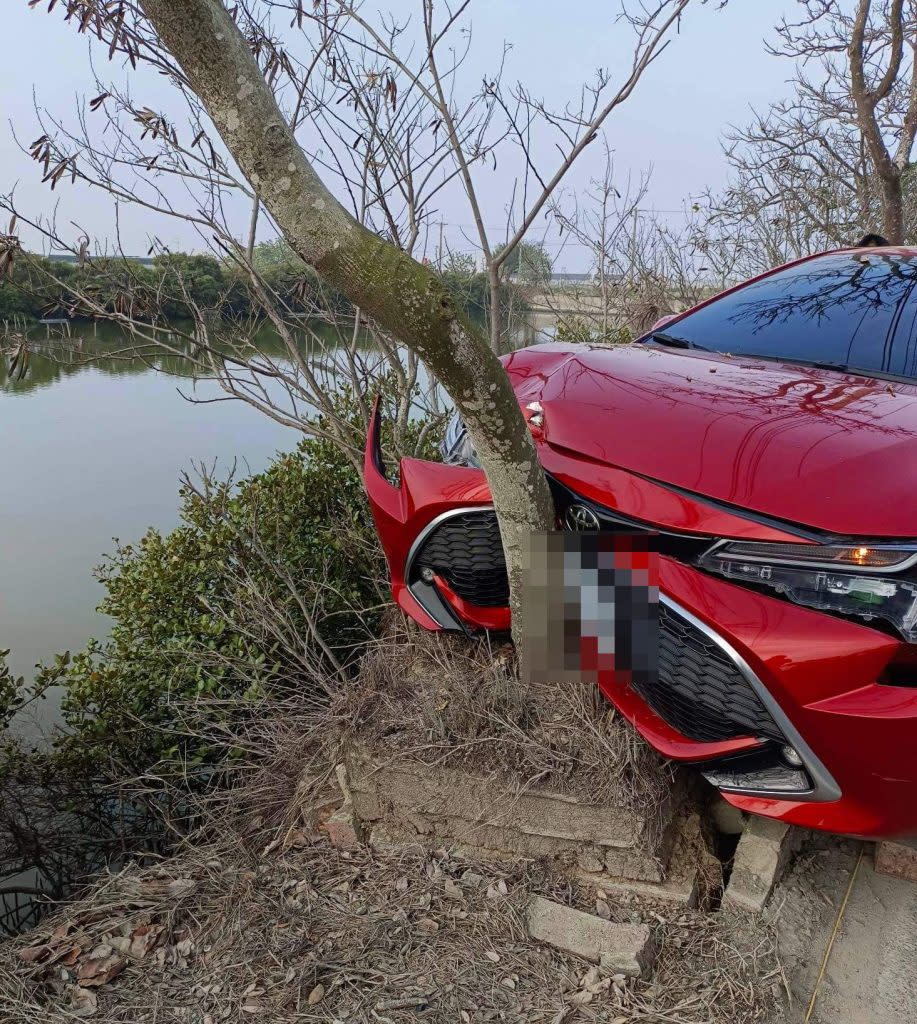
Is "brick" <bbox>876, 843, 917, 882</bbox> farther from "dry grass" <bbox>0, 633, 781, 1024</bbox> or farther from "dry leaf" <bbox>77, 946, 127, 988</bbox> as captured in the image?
"dry leaf" <bbox>77, 946, 127, 988</bbox>

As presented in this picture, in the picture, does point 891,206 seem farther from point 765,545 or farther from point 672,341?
point 765,545

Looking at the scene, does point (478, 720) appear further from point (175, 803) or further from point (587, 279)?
point (587, 279)

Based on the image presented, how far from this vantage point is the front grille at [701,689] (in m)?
1.76

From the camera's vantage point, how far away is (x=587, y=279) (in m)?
7.66

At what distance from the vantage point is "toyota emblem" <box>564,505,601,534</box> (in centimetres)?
212

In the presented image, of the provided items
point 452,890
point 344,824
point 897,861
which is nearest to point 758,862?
point 897,861

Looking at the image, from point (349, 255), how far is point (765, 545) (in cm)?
117

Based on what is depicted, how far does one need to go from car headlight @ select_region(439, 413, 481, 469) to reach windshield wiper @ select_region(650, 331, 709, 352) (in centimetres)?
79

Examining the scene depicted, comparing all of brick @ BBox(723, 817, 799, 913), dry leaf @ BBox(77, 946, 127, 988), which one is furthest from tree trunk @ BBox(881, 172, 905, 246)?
dry leaf @ BBox(77, 946, 127, 988)

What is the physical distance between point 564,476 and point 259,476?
2604 millimetres

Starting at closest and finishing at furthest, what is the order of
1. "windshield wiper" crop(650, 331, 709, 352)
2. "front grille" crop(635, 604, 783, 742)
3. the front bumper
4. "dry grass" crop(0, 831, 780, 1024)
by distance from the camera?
1. the front bumper
2. "front grille" crop(635, 604, 783, 742)
3. "dry grass" crop(0, 831, 780, 1024)
4. "windshield wiper" crop(650, 331, 709, 352)

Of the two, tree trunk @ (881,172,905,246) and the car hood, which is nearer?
the car hood

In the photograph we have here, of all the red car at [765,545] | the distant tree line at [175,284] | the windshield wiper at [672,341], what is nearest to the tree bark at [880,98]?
the distant tree line at [175,284]

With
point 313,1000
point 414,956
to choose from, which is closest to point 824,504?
point 414,956
